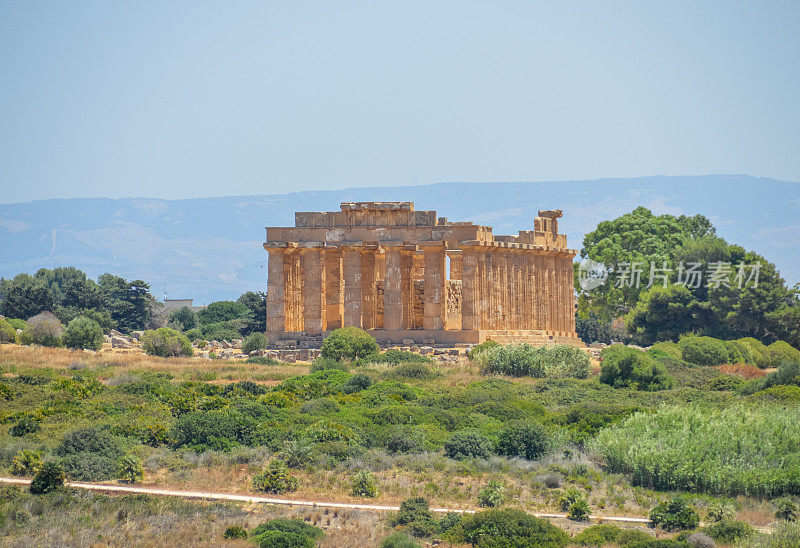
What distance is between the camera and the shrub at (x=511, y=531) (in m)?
18.8

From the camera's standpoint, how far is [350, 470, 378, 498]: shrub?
2266 cm

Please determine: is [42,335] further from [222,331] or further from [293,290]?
[222,331]

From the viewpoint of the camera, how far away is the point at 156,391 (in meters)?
34.4

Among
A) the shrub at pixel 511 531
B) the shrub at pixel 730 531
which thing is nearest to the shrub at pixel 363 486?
the shrub at pixel 511 531

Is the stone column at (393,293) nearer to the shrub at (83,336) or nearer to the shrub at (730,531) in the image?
the shrub at (83,336)

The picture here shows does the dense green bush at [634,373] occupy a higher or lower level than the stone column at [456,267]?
lower

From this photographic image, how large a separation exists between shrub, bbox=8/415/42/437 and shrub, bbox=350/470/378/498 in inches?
385

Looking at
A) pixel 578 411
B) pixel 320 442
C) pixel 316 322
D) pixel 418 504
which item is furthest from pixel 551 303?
pixel 418 504

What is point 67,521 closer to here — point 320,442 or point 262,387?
point 320,442

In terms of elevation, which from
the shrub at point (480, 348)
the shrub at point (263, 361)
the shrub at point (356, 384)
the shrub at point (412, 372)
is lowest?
the shrub at point (356, 384)

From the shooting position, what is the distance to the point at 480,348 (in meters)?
46.1

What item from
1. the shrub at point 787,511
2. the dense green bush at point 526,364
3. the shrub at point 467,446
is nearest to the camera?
the shrub at point 787,511

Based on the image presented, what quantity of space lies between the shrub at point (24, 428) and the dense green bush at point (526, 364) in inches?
786

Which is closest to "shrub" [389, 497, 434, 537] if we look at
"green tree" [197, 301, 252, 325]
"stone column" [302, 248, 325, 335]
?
"stone column" [302, 248, 325, 335]
